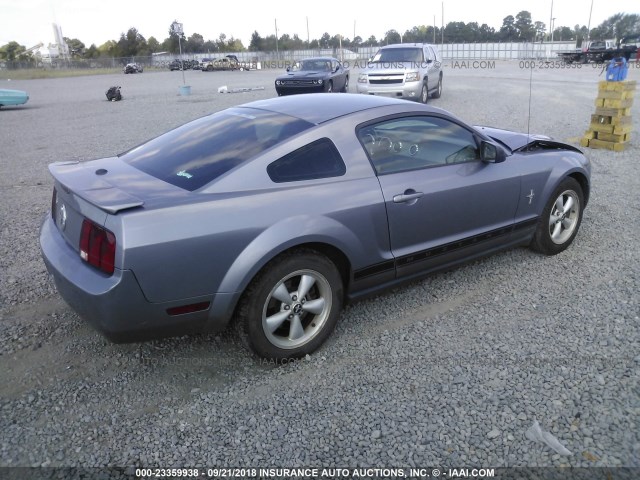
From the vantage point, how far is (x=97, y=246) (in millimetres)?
2701

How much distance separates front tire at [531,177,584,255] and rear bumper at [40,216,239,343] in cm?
305

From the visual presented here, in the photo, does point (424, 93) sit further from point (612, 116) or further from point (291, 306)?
point (291, 306)

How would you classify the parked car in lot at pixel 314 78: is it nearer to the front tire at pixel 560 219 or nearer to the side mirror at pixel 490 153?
the front tire at pixel 560 219

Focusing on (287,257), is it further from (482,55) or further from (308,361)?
(482,55)

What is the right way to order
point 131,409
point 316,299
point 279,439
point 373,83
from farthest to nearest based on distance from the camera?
point 373,83
point 316,299
point 131,409
point 279,439

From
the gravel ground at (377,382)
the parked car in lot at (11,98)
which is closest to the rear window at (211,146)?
the gravel ground at (377,382)

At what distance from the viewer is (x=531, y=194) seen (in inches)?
169

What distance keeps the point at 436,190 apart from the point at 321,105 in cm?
103

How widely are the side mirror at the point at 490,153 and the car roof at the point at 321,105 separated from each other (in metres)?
0.72

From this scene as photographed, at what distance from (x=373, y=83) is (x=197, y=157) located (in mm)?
13491

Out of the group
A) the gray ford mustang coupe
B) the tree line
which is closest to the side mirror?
the gray ford mustang coupe

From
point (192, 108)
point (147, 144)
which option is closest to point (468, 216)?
point (147, 144)

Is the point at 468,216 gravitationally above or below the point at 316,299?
above

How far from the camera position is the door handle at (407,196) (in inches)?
135
